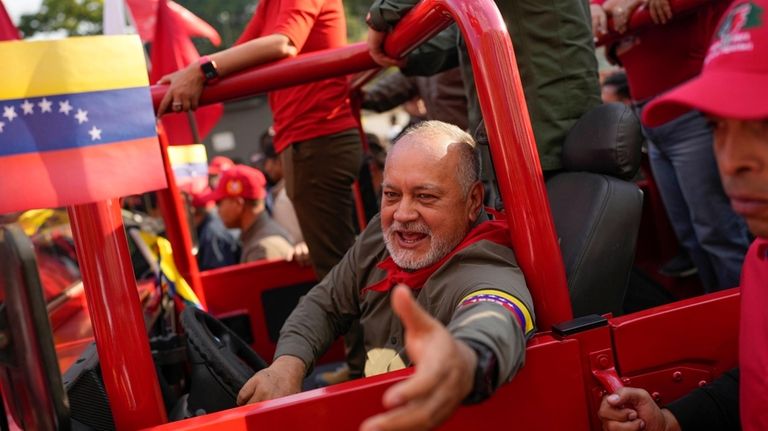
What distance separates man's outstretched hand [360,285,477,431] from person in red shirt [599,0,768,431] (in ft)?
1.48

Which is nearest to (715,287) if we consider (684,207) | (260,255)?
(684,207)

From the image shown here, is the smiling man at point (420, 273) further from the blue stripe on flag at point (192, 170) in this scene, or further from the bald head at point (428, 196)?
the blue stripe on flag at point (192, 170)

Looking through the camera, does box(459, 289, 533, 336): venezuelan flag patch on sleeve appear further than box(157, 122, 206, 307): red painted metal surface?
No

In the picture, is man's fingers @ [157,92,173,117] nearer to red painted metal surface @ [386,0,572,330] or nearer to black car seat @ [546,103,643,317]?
red painted metal surface @ [386,0,572,330]

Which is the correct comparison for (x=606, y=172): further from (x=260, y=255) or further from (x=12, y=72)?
(x=260, y=255)

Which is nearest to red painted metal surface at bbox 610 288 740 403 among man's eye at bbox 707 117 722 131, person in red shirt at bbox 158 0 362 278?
man's eye at bbox 707 117 722 131

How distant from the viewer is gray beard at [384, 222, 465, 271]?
1.64m

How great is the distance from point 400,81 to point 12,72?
2.76m

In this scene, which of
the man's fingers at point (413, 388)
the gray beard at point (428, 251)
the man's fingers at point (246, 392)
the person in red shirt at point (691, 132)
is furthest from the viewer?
the person in red shirt at point (691, 132)

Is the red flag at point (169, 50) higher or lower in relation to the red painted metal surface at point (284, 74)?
higher

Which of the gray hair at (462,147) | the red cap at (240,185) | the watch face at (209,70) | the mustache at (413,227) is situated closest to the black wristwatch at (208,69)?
the watch face at (209,70)

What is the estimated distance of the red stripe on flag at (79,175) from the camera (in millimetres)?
1093

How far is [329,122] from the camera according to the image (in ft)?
9.07

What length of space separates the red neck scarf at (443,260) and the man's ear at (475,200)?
4 centimetres
